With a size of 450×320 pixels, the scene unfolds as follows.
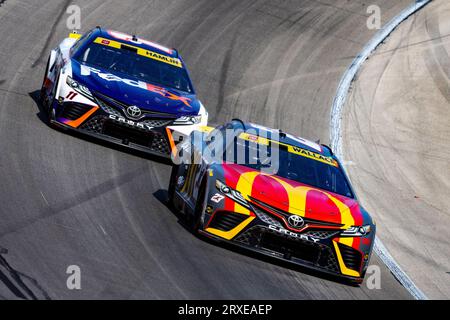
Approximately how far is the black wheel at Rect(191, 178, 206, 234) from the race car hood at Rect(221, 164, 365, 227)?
0.29 metres

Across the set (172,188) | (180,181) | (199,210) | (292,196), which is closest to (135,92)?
(172,188)

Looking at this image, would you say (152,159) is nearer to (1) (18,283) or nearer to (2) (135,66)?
(2) (135,66)

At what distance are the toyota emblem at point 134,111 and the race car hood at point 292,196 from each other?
9.61ft

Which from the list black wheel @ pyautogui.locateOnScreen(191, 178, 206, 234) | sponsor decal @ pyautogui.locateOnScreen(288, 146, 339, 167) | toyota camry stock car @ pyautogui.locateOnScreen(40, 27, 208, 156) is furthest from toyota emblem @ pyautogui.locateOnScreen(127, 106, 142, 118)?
black wheel @ pyautogui.locateOnScreen(191, 178, 206, 234)

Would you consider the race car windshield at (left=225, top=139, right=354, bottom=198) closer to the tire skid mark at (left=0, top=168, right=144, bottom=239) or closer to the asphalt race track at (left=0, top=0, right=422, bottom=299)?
the asphalt race track at (left=0, top=0, right=422, bottom=299)

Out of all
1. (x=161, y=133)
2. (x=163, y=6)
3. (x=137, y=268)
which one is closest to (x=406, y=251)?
(x=161, y=133)

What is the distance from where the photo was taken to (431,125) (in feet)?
58.7

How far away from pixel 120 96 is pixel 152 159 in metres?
1.12

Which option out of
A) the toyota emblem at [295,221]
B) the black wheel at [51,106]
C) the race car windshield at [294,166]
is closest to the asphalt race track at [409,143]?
the race car windshield at [294,166]

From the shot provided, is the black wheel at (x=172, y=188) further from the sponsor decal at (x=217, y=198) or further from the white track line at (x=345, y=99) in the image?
the white track line at (x=345, y=99)

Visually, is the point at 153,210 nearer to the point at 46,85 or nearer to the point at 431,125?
the point at 46,85

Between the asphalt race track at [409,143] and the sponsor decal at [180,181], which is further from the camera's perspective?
the asphalt race track at [409,143]

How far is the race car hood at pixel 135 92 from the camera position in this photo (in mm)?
13438

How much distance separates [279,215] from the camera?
10.0 meters
